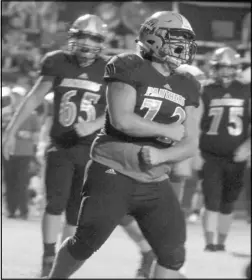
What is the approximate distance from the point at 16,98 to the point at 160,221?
523 cm

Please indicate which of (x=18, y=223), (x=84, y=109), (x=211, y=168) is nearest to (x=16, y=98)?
(x=18, y=223)

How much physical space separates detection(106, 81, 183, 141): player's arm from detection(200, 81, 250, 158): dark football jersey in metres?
3.51

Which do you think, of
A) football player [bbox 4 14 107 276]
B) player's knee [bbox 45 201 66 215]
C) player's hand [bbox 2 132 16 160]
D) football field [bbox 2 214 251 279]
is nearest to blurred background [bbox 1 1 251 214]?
football field [bbox 2 214 251 279]

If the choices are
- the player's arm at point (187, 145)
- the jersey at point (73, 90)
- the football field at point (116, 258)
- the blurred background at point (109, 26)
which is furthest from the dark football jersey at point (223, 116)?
the blurred background at point (109, 26)

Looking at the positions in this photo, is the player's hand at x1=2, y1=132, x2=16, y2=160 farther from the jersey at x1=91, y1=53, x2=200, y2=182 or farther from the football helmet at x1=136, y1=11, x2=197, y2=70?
the football helmet at x1=136, y1=11, x2=197, y2=70

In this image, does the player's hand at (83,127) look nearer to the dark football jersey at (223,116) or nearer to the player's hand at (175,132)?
the player's hand at (175,132)

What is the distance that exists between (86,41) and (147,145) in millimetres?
1358

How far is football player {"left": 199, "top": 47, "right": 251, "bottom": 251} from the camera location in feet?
23.1

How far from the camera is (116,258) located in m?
6.99

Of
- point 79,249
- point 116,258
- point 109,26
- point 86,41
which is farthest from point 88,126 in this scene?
point 109,26

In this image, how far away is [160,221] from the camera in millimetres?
3709

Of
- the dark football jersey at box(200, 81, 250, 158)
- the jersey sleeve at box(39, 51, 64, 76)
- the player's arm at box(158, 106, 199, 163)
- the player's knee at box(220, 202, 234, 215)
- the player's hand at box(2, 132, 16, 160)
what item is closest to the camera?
the player's arm at box(158, 106, 199, 163)

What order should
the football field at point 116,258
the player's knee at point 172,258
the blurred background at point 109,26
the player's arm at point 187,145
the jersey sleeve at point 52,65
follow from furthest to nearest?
the blurred background at point 109,26 → the football field at point 116,258 → the jersey sleeve at point 52,65 → the player's knee at point 172,258 → the player's arm at point 187,145

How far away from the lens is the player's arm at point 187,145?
3619 mm
